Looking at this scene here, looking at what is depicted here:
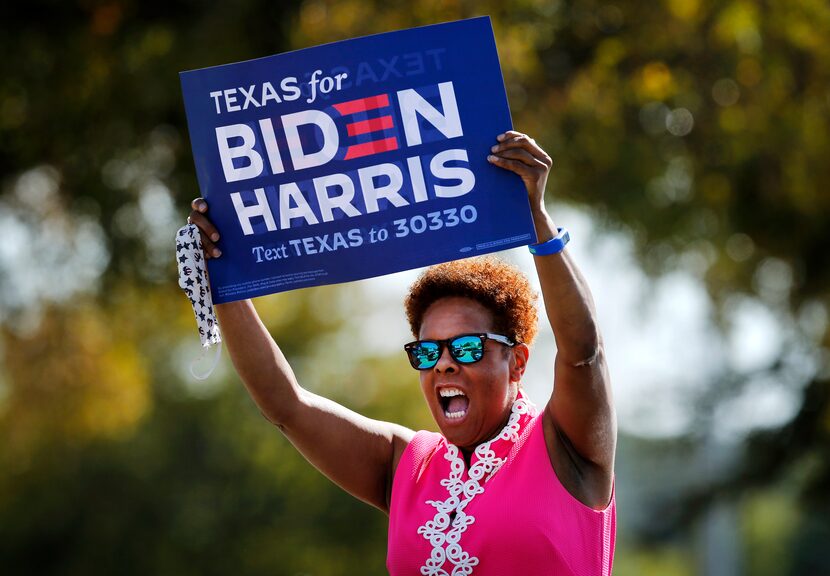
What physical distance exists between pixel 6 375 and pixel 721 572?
348 inches

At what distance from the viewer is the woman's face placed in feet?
11.0

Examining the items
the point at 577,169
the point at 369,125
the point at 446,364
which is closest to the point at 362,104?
the point at 369,125

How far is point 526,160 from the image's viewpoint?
10.5 feet

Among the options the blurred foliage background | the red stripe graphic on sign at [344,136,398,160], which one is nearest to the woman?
the red stripe graphic on sign at [344,136,398,160]

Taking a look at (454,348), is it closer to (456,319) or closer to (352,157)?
(456,319)

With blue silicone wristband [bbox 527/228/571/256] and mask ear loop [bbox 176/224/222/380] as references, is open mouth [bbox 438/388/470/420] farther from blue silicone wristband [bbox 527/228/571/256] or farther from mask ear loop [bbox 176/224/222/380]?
mask ear loop [bbox 176/224/222/380]

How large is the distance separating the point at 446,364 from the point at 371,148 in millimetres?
622

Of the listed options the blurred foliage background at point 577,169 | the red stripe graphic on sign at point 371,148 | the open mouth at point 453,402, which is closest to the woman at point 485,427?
the open mouth at point 453,402

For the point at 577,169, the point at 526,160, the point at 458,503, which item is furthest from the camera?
the point at 577,169

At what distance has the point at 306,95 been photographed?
3.50 meters

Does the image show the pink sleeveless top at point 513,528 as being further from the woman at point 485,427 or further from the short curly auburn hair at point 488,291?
the short curly auburn hair at point 488,291

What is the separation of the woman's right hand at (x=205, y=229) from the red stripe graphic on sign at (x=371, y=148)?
0.43 m

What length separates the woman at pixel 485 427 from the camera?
308cm

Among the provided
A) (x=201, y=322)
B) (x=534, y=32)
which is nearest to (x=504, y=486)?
(x=201, y=322)
